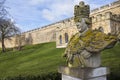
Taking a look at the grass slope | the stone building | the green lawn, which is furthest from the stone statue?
the stone building

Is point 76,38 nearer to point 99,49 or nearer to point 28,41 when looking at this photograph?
point 99,49

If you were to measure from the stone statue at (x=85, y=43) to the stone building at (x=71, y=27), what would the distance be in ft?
43.2

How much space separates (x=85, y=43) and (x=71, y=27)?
3200 cm

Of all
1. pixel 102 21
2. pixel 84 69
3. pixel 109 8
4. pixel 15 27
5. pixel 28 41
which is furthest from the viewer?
pixel 28 41

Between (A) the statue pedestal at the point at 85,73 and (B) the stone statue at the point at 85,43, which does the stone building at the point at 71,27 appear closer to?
(B) the stone statue at the point at 85,43

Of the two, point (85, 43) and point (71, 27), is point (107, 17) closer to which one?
point (71, 27)

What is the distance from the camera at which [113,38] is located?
4.53m

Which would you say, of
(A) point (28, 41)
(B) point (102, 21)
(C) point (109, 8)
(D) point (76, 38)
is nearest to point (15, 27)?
(A) point (28, 41)

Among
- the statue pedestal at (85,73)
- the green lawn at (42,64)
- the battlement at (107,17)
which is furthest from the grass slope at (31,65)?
the battlement at (107,17)

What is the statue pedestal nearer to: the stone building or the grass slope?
the grass slope

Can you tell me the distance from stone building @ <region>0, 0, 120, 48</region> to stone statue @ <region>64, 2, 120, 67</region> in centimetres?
1318

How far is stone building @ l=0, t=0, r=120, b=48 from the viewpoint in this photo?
101 feet

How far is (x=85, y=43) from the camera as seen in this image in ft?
15.0

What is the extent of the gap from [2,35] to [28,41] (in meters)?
15.3
